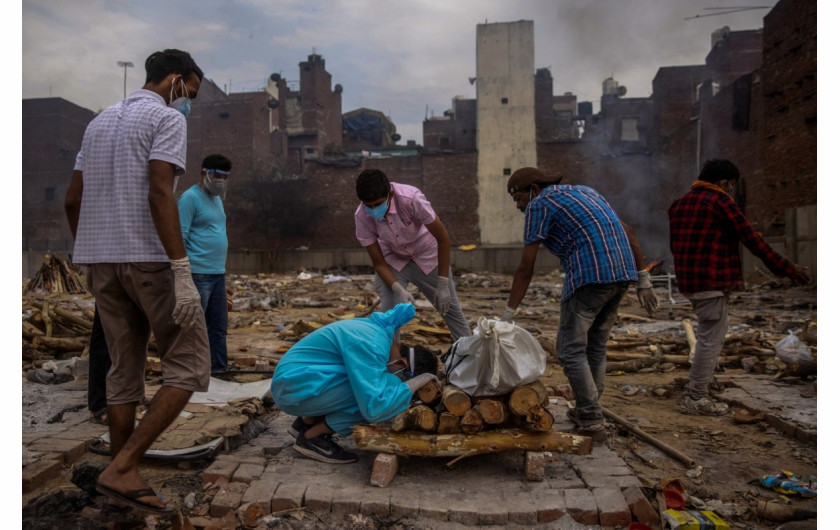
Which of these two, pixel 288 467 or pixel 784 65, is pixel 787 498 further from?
pixel 784 65

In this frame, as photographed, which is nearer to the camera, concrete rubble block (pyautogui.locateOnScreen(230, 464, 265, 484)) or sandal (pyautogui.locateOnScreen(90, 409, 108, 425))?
concrete rubble block (pyautogui.locateOnScreen(230, 464, 265, 484))

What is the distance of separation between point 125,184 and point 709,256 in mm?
3891

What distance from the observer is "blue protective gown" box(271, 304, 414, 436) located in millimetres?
2877

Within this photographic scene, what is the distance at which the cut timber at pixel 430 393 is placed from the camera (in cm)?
309

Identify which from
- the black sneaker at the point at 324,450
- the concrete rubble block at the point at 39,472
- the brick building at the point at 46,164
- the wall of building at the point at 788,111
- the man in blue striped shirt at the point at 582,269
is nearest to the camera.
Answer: the concrete rubble block at the point at 39,472

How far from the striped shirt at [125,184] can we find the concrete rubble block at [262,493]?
1184mm

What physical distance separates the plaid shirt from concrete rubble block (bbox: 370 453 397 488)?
2729 millimetres

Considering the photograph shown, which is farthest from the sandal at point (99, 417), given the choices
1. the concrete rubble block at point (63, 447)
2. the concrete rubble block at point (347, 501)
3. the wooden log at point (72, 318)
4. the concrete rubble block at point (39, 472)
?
the wooden log at point (72, 318)

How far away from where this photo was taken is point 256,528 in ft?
8.15

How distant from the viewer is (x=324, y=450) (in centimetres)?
312

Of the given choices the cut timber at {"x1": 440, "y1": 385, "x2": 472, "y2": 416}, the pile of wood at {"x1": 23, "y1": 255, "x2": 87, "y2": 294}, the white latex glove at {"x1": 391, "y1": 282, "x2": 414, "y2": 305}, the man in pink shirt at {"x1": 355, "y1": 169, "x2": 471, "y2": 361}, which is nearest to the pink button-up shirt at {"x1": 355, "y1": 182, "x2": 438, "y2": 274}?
the man in pink shirt at {"x1": 355, "y1": 169, "x2": 471, "y2": 361}

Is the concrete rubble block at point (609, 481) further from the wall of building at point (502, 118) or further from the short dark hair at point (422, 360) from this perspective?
the wall of building at point (502, 118)

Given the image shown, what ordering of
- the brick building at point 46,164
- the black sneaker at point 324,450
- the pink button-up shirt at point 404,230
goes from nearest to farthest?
1. the black sneaker at point 324,450
2. the pink button-up shirt at point 404,230
3. the brick building at point 46,164

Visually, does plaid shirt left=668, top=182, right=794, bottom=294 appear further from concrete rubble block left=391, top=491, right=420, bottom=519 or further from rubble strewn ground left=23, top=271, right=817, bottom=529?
concrete rubble block left=391, top=491, right=420, bottom=519
